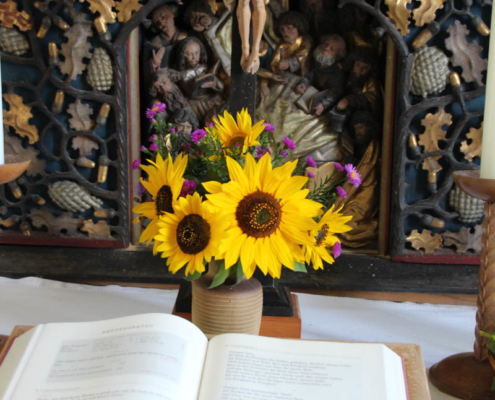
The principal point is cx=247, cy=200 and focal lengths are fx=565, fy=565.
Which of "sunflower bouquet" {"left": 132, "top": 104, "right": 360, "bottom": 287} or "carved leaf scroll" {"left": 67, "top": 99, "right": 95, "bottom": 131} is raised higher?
"sunflower bouquet" {"left": 132, "top": 104, "right": 360, "bottom": 287}

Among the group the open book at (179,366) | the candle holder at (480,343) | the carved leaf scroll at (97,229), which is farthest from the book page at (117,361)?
the carved leaf scroll at (97,229)

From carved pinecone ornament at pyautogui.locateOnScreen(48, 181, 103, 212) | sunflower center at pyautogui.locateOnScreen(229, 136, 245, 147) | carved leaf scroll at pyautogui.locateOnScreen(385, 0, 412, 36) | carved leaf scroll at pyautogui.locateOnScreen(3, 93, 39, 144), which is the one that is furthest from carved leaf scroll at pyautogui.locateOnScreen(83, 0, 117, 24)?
sunflower center at pyautogui.locateOnScreen(229, 136, 245, 147)

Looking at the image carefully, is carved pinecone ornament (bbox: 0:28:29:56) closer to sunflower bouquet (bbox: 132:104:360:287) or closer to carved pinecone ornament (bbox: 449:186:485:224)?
sunflower bouquet (bbox: 132:104:360:287)

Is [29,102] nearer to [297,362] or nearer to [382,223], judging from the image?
[382,223]

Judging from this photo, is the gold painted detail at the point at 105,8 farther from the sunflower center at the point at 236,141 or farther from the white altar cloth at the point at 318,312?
the sunflower center at the point at 236,141

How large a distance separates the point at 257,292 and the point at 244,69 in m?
0.50

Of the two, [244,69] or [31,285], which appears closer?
[244,69]

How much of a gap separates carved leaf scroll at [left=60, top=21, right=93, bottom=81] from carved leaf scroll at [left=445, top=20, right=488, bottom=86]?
2.76 ft

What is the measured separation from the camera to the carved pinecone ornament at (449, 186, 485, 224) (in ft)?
4.36

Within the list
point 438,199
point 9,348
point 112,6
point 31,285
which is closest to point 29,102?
point 112,6

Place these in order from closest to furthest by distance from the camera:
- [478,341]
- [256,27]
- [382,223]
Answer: [478,341] → [256,27] → [382,223]

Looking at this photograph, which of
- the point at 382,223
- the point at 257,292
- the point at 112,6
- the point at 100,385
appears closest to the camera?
the point at 100,385

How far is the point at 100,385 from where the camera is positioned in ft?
1.76

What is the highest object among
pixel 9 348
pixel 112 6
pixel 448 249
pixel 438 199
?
pixel 112 6
